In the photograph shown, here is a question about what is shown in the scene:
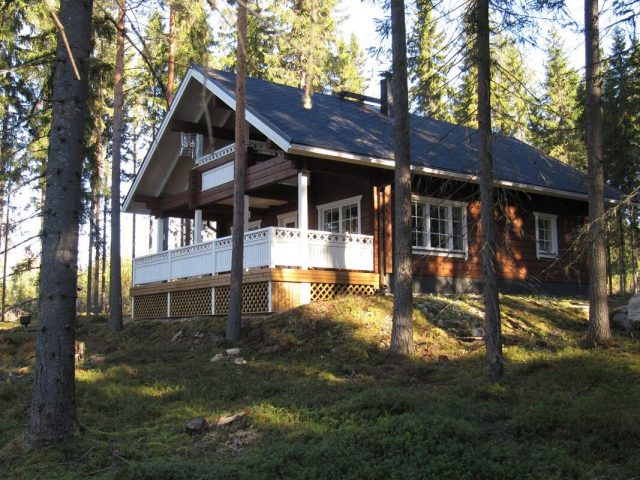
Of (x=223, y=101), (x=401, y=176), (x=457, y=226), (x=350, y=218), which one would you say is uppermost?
(x=223, y=101)

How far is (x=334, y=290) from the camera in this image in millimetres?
15078

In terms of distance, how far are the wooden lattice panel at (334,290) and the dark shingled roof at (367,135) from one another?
3250 millimetres

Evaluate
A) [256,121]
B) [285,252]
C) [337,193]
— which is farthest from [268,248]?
[337,193]

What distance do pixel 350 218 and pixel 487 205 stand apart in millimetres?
8051

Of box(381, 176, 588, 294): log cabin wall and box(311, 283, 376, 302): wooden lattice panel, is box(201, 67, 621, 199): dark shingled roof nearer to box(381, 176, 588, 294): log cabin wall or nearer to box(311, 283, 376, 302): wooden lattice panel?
box(381, 176, 588, 294): log cabin wall

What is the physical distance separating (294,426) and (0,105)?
2371 cm

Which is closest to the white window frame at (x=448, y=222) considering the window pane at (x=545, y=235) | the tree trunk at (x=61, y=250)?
the window pane at (x=545, y=235)

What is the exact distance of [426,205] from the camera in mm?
16953

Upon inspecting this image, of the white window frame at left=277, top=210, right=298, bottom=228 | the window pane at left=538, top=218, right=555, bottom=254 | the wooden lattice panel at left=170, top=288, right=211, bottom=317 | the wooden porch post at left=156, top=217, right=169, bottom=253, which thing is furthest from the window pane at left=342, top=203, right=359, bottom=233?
Result: the window pane at left=538, top=218, right=555, bottom=254

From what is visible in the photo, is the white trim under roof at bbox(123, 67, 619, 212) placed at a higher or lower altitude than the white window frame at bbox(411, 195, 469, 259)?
higher

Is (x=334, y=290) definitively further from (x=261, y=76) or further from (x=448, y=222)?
(x=261, y=76)

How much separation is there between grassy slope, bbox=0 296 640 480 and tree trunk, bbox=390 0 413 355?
97 cm

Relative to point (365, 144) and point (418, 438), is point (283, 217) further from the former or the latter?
point (418, 438)

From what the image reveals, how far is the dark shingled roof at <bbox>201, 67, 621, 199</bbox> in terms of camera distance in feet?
49.1
